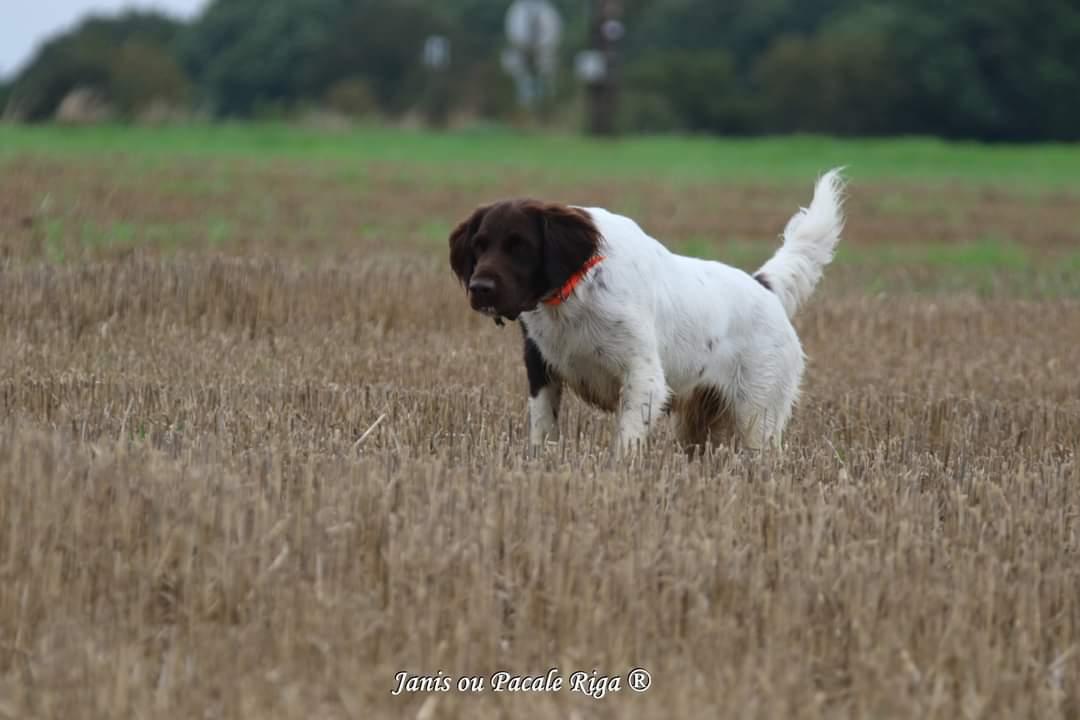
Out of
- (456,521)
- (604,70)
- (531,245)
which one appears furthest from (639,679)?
(604,70)

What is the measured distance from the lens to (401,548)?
4148mm

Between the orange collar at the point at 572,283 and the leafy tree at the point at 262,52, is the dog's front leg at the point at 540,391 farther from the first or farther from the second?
the leafy tree at the point at 262,52

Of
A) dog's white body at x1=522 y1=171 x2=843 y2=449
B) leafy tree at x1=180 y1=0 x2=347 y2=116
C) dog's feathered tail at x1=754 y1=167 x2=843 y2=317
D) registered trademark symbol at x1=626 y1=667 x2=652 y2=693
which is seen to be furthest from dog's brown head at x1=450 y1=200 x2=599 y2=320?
leafy tree at x1=180 y1=0 x2=347 y2=116

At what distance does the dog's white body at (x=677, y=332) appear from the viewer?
5949mm

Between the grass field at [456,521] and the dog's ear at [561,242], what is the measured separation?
0.64 meters

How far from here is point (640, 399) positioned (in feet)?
19.6

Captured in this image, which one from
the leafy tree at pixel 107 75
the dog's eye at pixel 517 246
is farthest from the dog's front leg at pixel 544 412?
the leafy tree at pixel 107 75

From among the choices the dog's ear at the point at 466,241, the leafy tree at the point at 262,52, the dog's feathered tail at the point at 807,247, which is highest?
the dog's ear at the point at 466,241

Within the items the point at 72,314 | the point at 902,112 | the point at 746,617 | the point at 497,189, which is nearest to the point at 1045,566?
the point at 746,617

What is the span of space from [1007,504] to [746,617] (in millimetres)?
1353

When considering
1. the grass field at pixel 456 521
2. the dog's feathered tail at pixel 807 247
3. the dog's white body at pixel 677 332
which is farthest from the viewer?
the dog's feathered tail at pixel 807 247

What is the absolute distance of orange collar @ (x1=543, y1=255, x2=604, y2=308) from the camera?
5781mm

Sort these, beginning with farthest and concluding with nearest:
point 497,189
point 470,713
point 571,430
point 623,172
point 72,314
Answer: point 623,172 → point 497,189 → point 72,314 → point 571,430 → point 470,713

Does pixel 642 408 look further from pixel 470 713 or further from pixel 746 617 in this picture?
pixel 470 713
